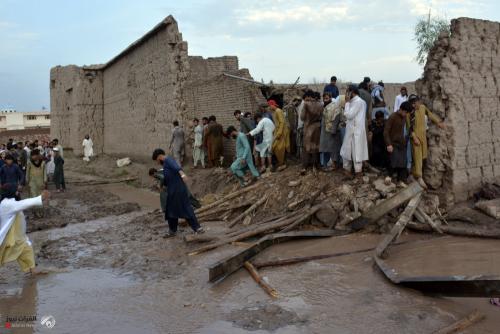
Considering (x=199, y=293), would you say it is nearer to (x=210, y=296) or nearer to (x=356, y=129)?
(x=210, y=296)

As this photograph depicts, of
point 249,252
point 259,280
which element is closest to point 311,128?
point 249,252

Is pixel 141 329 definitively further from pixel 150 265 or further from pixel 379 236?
pixel 379 236


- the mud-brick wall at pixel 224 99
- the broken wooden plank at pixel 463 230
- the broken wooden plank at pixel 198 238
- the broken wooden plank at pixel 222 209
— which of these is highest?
the mud-brick wall at pixel 224 99

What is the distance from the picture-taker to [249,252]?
251 inches

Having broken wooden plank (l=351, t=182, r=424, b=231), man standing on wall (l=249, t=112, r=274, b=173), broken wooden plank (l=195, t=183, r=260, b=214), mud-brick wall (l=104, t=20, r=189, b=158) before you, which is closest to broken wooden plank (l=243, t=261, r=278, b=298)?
broken wooden plank (l=351, t=182, r=424, b=231)

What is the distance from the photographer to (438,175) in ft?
25.6

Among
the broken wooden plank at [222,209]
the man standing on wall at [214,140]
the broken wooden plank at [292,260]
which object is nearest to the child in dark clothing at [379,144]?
the broken wooden plank at [222,209]

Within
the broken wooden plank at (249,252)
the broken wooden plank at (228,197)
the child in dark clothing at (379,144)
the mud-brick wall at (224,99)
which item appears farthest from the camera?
the mud-brick wall at (224,99)

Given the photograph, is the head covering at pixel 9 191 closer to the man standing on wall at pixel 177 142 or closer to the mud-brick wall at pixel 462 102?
the mud-brick wall at pixel 462 102

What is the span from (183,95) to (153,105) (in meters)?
2.44

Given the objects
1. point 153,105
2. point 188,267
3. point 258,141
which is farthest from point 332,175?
point 153,105

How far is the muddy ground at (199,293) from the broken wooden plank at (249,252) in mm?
104

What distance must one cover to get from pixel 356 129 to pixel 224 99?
543 centimetres

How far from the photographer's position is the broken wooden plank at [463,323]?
4.08m
